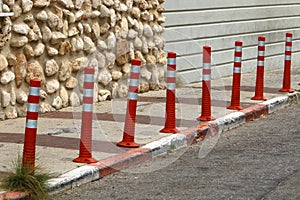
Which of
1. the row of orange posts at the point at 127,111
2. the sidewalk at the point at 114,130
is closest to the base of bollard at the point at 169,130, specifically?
the row of orange posts at the point at 127,111

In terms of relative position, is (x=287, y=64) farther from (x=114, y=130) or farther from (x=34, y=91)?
(x=34, y=91)

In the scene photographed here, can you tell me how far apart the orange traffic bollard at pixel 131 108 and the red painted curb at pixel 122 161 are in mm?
171

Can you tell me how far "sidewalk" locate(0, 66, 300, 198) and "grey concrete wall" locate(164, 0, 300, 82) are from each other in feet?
2.59

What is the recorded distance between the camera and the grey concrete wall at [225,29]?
15.9m

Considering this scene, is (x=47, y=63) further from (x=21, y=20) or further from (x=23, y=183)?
(x=23, y=183)

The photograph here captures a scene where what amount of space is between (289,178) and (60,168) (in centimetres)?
220

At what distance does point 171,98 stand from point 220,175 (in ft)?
7.07

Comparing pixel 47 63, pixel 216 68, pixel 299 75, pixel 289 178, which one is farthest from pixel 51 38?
pixel 299 75

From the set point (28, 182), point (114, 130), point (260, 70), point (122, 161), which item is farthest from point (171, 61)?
point (260, 70)

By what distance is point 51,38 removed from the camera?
12016 mm

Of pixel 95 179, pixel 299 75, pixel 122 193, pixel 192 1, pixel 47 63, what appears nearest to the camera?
pixel 122 193

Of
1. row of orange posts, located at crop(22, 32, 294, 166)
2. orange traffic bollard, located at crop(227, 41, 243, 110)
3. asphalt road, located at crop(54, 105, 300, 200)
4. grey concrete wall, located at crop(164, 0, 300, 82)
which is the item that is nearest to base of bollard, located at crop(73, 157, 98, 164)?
row of orange posts, located at crop(22, 32, 294, 166)

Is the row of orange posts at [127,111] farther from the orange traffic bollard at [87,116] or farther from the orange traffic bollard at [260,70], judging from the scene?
the orange traffic bollard at [260,70]

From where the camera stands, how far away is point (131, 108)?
10016 mm
